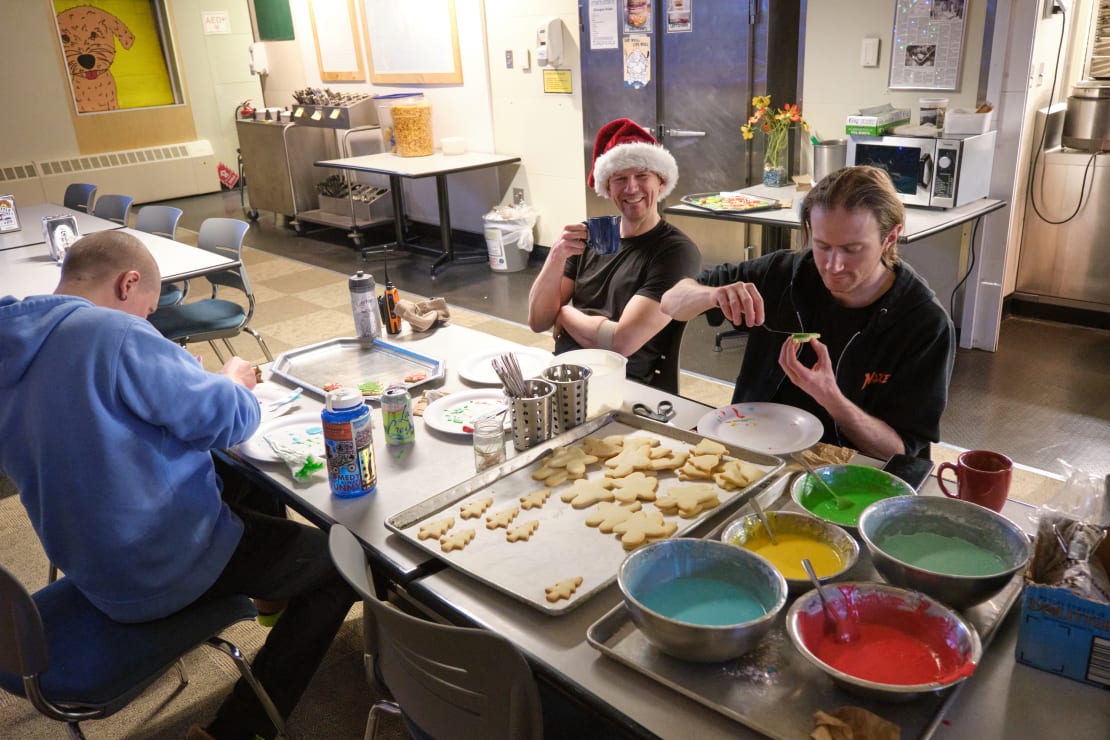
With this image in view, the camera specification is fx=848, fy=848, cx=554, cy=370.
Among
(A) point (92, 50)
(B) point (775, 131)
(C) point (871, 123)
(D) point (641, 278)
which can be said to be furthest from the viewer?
(A) point (92, 50)

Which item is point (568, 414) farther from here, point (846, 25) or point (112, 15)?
point (112, 15)

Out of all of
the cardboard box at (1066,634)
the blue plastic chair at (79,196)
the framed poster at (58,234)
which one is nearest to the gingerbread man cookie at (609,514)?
the cardboard box at (1066,634)

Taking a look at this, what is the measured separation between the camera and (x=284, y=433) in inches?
78.0

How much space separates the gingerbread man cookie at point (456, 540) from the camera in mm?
1455

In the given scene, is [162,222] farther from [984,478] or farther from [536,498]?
[984,478]

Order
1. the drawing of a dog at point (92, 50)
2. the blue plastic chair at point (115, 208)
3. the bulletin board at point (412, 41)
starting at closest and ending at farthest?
1. the blue plastic chair at point (115, 208)
2. the bulletin board at point (412, 41)
3. the drawing of a dog at point (92, 50)

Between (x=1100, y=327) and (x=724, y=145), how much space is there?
228cm

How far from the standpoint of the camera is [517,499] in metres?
1.62

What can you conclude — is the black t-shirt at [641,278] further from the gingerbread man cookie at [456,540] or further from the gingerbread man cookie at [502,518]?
the gingerbread man cookie at [456,540]

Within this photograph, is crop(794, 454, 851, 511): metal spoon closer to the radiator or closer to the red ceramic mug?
the red ceramic mug

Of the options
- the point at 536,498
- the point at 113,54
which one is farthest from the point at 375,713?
the point at 113,54

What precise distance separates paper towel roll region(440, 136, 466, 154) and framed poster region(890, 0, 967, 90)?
3.44 meters

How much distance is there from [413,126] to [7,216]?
9.82ft

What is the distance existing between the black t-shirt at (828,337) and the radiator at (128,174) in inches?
346
